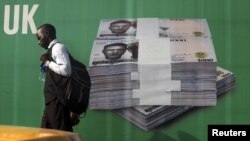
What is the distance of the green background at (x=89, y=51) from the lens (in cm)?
526

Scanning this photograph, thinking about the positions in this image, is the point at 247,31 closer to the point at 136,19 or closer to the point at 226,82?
the point at 226,82

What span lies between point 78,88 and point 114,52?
2.06 feet

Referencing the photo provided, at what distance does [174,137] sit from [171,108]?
0.35 meters

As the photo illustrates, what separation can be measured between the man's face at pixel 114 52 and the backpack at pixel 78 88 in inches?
13.0

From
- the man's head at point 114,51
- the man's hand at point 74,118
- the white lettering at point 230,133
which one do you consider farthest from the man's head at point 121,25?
the white lettering at point 230,133

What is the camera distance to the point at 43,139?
254cm

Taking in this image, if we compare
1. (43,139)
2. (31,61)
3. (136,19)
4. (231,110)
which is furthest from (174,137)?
(43,139)

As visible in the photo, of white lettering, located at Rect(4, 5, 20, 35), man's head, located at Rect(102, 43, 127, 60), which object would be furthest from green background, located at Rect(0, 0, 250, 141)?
man's head, located at Rect(102, 43, 127, 60)

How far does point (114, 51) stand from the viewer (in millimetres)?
5414

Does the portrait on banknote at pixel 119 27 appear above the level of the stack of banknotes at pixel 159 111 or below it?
above

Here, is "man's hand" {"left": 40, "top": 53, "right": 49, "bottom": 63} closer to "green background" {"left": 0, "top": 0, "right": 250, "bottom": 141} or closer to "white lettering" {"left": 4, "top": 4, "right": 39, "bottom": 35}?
"green background" {"left": 0, "top": 0, "right": 250, "bottom": 141}

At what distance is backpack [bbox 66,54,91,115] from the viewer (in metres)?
5.32

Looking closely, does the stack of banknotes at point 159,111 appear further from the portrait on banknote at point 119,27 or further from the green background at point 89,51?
the portrait on banknote at point 119,27

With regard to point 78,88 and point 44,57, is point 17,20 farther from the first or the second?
point 78,88
